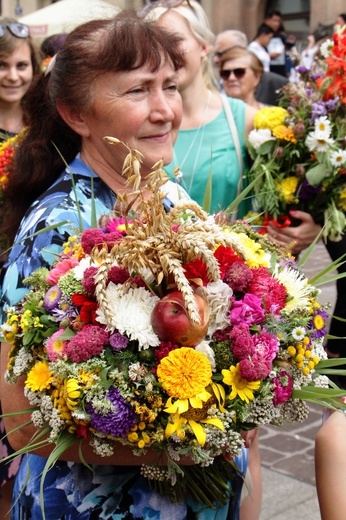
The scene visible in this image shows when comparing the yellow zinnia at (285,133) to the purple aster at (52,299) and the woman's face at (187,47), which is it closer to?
the woman's face at (187,47)

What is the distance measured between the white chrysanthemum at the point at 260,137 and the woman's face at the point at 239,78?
2791 mm

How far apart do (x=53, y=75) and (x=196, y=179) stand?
1261 mm

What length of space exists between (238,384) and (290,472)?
9.74 ft

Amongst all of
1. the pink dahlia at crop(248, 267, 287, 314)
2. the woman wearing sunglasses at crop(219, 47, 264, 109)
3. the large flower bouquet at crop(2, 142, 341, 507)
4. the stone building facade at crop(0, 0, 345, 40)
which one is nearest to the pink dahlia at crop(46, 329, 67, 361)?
the large flower bouquet at crop(2, 142, 341, 507)

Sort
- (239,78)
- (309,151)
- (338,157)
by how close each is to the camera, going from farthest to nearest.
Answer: (239,78)
(309,151)
(338,157)

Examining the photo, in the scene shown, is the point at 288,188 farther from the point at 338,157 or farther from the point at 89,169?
the point at 89,169

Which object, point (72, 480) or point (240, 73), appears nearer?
point (72, 480)

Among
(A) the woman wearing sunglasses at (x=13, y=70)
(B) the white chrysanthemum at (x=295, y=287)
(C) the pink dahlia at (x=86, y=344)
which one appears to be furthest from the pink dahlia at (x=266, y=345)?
(A) the woman wearing sunglasses at (x=13, y=70)

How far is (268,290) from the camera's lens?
197cm

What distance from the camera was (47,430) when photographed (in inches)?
76.5

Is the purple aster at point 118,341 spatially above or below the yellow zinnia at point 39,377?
above

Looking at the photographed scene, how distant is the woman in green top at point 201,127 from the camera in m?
3.76

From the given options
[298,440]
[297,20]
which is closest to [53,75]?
[298,440]

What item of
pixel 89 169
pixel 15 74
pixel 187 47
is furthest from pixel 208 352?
pixel 15 74
